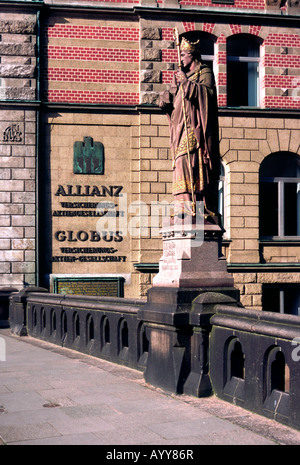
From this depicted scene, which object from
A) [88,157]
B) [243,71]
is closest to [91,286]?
[88,157]

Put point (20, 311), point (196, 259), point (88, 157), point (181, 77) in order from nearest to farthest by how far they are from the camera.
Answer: point (196, 259) → point (181, 77) → point (20, 311) → point (88, 157)

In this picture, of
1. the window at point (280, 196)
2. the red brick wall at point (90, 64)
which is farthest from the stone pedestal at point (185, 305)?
the window at point (280, 196)

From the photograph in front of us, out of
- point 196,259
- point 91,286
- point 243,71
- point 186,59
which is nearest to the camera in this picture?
point 196,259

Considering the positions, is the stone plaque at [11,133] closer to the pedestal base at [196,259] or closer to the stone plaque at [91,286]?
the stone plaque at [91,286]

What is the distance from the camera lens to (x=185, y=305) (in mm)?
7668

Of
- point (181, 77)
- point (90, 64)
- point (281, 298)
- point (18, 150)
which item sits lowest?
point (281, 298)

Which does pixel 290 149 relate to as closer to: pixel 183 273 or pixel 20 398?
pixel 183 273

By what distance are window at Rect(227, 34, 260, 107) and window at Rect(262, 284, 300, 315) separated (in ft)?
18.7

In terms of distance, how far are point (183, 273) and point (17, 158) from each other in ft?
38.9

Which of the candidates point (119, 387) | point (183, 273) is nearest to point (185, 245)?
point (183, 273)

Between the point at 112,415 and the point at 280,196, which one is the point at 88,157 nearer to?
the point at 280,196

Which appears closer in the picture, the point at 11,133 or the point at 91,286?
the point at 11,133

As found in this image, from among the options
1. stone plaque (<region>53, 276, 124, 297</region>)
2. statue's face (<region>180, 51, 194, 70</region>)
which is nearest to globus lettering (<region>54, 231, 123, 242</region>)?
stone plaque (<region>53, 276, 124, 297</region>)

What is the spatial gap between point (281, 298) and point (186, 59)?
12.6 metres
